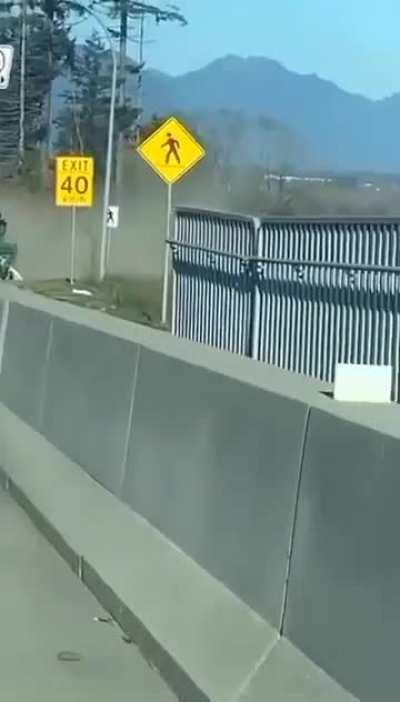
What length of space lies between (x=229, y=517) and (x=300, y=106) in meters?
133

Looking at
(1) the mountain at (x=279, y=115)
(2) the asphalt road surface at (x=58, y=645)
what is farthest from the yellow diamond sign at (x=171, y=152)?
(1) the mountain at (x=279, y=115)

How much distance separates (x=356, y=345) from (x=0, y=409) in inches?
177

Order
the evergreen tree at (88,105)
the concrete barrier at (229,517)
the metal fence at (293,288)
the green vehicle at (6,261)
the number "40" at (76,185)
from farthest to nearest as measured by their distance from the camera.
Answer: the evergreen tree at (88,105), the number "40" at (76,185), the green vehicle at (6,261), the metal fence at (293,288), the concrete barrier at (229,517)

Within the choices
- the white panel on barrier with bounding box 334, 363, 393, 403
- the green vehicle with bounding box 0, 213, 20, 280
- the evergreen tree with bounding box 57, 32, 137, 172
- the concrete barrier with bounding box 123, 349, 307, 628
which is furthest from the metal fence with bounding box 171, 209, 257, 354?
the evergreen tree with bounding box 57, 32, 137, 172

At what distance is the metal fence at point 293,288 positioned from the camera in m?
10.8

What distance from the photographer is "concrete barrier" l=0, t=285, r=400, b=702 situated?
5816 mm

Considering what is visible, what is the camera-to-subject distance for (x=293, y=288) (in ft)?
40.3

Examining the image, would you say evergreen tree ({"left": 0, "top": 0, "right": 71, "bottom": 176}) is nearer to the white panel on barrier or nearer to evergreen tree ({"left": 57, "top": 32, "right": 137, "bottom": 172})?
evergreen tree ({"left": 57, "top": 32, "right": 137, "bottom": 172})

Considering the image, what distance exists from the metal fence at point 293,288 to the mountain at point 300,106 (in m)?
49.5

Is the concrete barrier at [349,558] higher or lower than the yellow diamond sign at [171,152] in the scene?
lower

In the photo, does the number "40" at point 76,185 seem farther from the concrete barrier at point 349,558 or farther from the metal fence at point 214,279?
the concrete barrier at point 349,558

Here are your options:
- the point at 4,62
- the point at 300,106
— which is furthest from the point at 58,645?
the point at 300,106

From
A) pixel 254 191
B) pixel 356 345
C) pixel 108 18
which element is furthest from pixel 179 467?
pixel 108 18

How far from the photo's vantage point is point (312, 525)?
6348 mm
